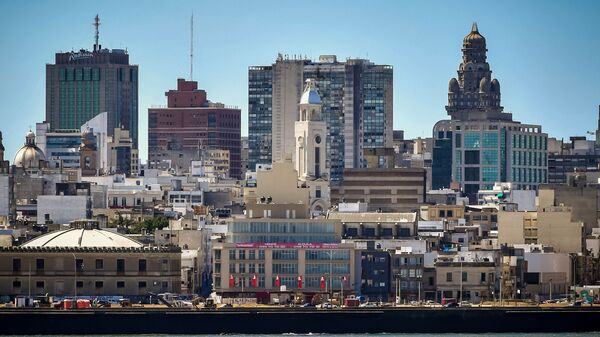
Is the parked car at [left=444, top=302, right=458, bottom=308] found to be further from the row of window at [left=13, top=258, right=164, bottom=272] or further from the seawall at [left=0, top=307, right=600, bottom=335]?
the row of window at [left=13, top=258, right=164, bottom=272]

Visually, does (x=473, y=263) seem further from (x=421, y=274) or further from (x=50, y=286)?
(x=50, y=286)

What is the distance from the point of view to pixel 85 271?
620 feet

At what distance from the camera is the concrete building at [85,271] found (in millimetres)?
189000

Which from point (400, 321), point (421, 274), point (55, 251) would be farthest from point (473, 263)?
point (55, 251)

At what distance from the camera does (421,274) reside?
196250mm

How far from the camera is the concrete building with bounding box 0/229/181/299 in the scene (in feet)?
620

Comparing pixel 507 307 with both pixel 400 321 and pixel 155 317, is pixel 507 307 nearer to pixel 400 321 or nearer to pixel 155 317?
pixel 400 321

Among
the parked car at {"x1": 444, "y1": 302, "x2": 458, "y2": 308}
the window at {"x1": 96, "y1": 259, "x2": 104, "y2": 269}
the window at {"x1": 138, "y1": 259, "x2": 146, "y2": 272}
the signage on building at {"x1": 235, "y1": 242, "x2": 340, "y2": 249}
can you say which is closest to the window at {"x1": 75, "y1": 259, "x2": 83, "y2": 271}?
the window at {"x1": 96, "y1": 259, "x2": 104, "y2": 269}

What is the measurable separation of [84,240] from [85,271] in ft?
14.9

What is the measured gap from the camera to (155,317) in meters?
180

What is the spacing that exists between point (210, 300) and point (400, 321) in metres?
12.3

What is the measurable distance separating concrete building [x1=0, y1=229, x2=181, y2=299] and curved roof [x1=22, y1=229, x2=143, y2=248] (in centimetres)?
185

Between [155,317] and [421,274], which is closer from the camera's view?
[155,317]

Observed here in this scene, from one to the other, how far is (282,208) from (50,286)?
656 inches
